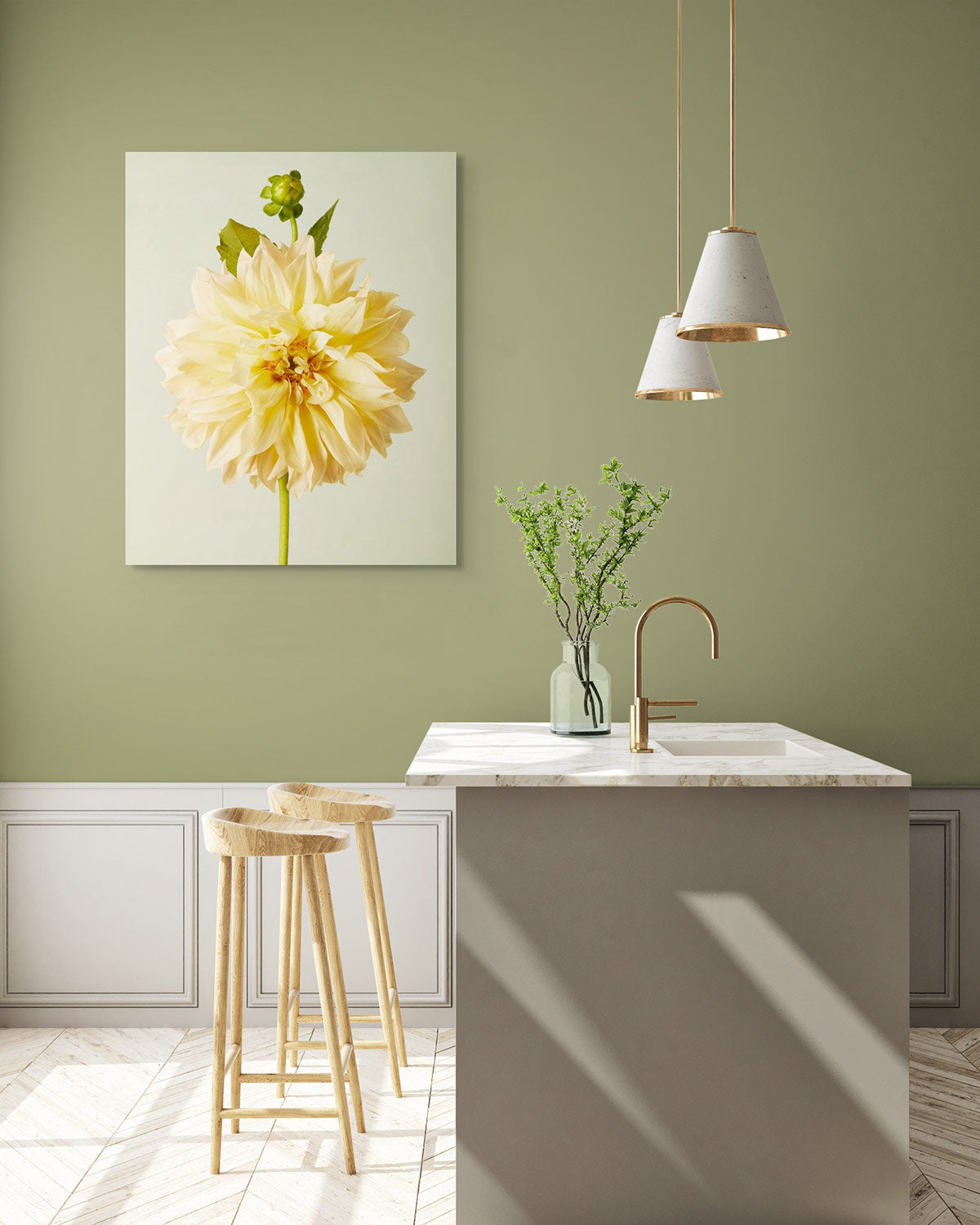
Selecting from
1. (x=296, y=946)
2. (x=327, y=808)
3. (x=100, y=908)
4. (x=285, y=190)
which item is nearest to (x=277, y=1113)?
(x=296, y=946)

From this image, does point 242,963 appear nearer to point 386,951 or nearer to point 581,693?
point 386,951

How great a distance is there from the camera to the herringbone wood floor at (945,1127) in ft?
7.16

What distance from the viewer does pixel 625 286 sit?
314 centimetres

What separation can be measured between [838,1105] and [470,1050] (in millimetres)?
702

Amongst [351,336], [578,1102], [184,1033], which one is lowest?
[184,1033]

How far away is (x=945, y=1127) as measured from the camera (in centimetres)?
251

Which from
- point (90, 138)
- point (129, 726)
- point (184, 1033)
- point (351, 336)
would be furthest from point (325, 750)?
point (90, 138)

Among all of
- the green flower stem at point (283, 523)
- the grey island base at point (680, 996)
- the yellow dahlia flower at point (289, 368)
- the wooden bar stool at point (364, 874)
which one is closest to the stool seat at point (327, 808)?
the wooden bar stool at point (364, 874)

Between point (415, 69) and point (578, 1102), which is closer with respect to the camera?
point (578, 1102)

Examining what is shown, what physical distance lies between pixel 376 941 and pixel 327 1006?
1.25 ft

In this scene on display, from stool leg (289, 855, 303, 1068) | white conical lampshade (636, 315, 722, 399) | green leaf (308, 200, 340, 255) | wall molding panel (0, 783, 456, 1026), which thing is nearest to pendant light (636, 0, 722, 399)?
white conical lampshade (636, 315, 722, 399)

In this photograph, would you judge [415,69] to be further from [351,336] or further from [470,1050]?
[470,1050]

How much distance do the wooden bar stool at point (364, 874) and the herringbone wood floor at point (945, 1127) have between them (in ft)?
4.08

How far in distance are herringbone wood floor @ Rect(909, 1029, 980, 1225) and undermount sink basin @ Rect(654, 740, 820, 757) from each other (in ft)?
3.11
